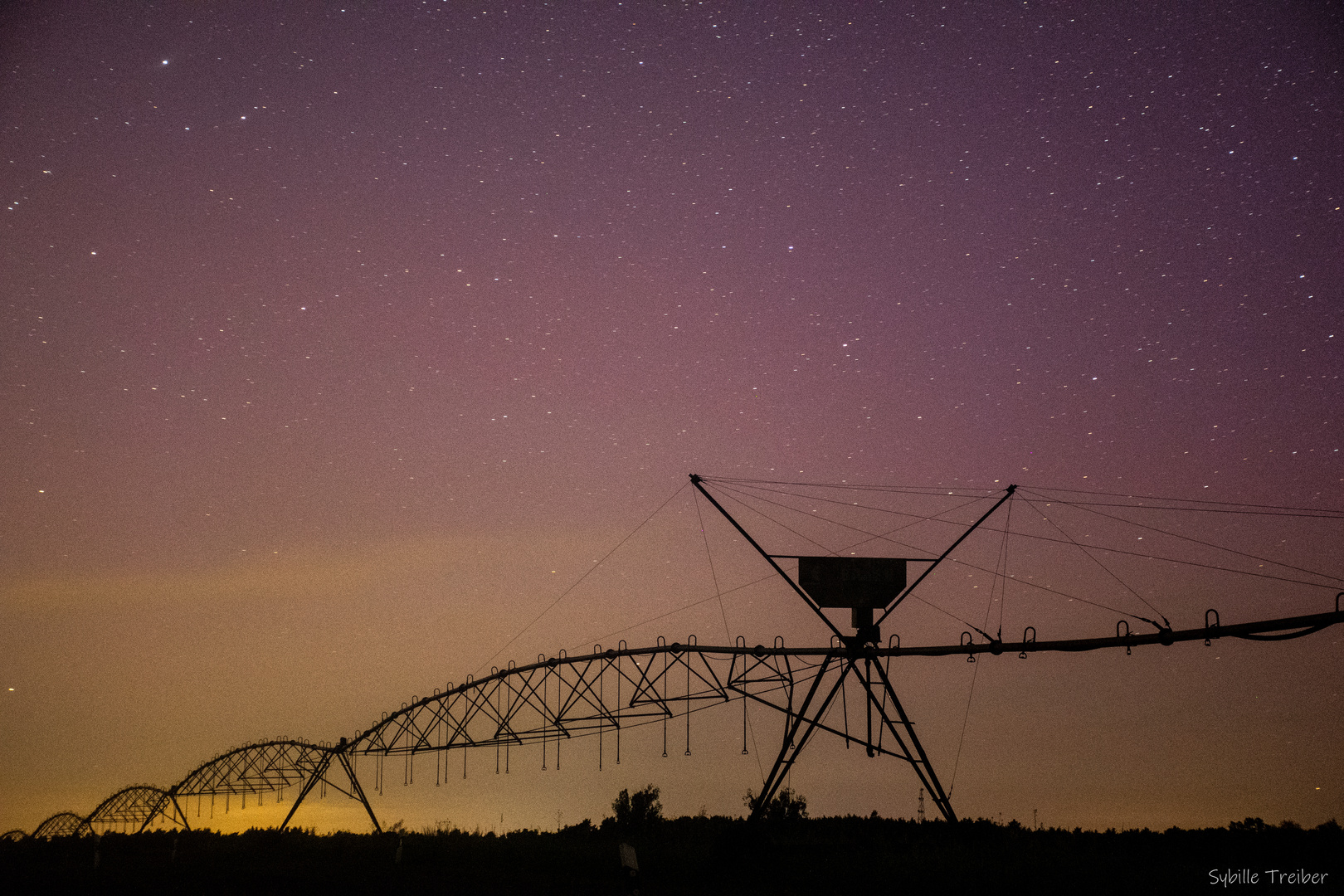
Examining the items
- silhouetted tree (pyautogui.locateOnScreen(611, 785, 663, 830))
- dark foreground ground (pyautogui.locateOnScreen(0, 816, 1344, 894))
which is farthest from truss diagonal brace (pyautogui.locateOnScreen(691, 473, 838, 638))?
silhouetted tree (pyautogui.locateOnScreen(611, 785, 663, 830))

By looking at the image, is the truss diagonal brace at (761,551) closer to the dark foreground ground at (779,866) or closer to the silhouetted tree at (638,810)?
the dark foreground ground at (779,866)

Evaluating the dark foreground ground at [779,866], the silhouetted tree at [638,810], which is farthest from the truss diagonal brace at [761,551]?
the silhouetted tree at [638,810]

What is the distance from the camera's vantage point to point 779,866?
23.8 meters

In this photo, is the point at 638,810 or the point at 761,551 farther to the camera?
the point at 638,810

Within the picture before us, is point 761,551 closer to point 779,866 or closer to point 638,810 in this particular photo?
point 779,866

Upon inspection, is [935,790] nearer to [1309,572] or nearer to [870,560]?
[870,560]

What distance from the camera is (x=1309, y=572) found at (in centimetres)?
1880

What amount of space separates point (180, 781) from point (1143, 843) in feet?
138

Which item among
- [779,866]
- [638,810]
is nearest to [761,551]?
[779,866]

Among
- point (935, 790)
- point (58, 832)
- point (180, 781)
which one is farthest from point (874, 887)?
point (58, 832)

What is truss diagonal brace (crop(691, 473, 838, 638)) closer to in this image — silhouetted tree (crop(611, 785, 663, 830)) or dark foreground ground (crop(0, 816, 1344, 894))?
dark foreground ground (crop(0, 816, 1344, 894))

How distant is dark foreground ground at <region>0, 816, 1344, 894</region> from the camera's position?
20781 mm

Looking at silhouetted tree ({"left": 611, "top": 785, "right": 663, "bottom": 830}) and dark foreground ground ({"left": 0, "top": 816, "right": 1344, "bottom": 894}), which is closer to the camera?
dark foreground ground ({"left": 0, "top": 816, "right": 1344, "bottom": 894})

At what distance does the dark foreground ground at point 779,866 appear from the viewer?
20.8 metres
